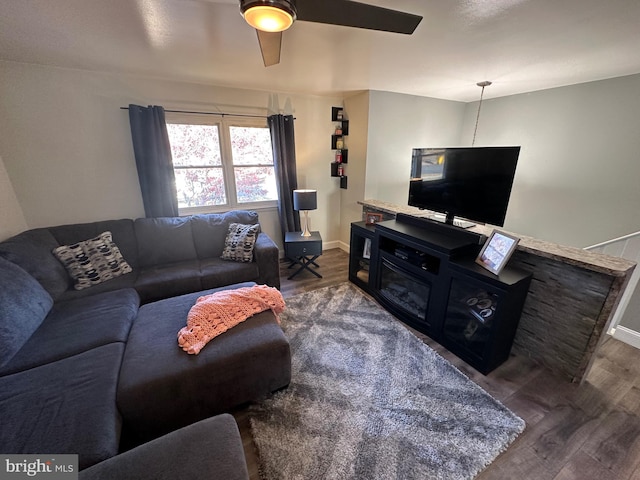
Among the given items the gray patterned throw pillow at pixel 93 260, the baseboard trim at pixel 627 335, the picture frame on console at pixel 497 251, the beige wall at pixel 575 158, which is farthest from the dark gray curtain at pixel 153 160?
the baseboard trim at pixel 627 335

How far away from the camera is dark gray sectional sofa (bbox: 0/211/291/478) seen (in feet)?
3.26

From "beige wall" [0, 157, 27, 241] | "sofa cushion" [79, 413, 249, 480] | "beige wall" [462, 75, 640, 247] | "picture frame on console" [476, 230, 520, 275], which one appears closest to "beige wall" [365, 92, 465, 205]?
"beige wall" [462, 75, 640, 247]

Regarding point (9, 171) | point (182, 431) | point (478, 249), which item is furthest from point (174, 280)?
point (478, 249)

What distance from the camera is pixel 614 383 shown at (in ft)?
5.54

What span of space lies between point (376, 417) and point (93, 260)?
8.72 ft

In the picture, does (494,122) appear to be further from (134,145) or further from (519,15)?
(134,145)

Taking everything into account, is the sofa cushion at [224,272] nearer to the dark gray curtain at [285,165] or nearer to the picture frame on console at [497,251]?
the dark gray curtain at [285,165]

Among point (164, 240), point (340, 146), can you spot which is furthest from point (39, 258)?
point (340, 146)

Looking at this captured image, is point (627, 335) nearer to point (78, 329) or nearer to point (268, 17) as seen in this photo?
point (268, 17)

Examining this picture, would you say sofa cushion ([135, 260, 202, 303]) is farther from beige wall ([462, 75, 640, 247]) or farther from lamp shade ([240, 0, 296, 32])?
beige wall ([462, 75, 640, 247])

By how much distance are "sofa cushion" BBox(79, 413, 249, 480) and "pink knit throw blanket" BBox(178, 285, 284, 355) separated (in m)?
0.49

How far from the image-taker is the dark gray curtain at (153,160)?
2582mm

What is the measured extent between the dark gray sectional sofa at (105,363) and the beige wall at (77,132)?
0.51 metres

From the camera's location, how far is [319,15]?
1.10 meters
